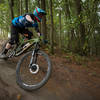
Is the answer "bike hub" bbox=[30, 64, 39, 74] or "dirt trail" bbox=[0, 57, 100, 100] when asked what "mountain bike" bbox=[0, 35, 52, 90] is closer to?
"bike hub" bbox=[30, 64, 39, 74]

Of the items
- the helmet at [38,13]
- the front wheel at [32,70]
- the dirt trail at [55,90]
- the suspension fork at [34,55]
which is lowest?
the dirt trail at [55,90]

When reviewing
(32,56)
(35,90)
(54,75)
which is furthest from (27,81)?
(54,75)

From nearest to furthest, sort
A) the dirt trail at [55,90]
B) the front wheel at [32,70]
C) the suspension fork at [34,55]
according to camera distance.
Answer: the dirt trail at [55,90], the front wheel at [32,70], the suspension fork at [34,55]

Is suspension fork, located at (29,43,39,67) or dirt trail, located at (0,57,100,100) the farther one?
suspension fork, located at (29,43,39,67)

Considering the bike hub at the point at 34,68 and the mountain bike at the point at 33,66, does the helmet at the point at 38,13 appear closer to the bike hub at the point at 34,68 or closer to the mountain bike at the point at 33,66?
the mountain bike at the point at 33,66

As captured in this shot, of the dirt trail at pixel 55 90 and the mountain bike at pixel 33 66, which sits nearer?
the dirt trail at pixel 55 90

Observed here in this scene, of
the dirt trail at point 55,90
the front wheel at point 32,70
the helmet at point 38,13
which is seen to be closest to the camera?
the dirt trail at point 55,90

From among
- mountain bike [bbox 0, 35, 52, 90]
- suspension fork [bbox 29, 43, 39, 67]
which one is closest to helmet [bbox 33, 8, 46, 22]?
mountain bike [bbox 0, 35, 52, 90]

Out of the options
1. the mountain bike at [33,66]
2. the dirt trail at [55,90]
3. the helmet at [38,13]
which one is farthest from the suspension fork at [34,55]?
the helmet at [38,13]

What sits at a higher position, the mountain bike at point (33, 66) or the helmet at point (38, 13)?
the helmet at point (38, 13)

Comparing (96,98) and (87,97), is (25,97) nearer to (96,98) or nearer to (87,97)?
(87,97)

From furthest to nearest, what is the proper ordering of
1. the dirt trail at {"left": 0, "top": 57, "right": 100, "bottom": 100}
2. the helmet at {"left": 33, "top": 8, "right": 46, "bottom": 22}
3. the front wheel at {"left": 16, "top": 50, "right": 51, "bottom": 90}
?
the helmet at {"left": 33, "top": 8, "right": 46, "bottom": 22} → the front wheel at {"left": 16, "top": 50, "right": 51, "bottom": 90} → the dirt trail at {"left": 0, "top": 57, "right": 100, "bottom": 100}

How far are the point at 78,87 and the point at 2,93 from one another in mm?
1892

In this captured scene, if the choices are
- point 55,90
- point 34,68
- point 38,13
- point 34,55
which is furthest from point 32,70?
point 38,13
